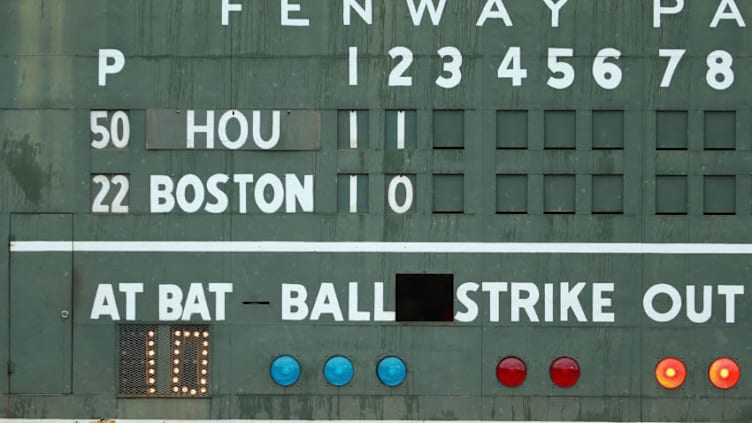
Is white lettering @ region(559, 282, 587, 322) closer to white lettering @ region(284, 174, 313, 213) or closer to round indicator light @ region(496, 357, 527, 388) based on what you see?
round indicator light @ region(496, 357, 527, 388)

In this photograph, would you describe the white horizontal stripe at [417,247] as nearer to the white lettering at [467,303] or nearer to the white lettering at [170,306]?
the white lettering at [467,303]

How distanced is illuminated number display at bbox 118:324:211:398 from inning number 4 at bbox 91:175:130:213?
1163 mm

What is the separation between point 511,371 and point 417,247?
1518 millimetres

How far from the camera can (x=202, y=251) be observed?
385 inches

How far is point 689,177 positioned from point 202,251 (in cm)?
482

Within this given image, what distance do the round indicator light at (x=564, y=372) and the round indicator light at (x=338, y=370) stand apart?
198cm

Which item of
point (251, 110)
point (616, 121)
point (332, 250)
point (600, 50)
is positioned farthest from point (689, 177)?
point (251, 110)

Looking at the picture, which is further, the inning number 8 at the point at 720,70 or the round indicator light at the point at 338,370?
the inning number 8 at the point at 720,70

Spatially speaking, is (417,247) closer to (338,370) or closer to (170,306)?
(338,370)

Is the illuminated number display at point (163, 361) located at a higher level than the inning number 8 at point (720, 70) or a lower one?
lower

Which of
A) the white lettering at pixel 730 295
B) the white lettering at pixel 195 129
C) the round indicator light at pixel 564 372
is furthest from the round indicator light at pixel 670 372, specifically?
the white lettering at pixel 195 129

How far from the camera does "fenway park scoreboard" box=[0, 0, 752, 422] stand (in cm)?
977

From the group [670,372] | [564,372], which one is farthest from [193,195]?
[670,372]

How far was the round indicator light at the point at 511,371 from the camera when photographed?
9.76 metres
